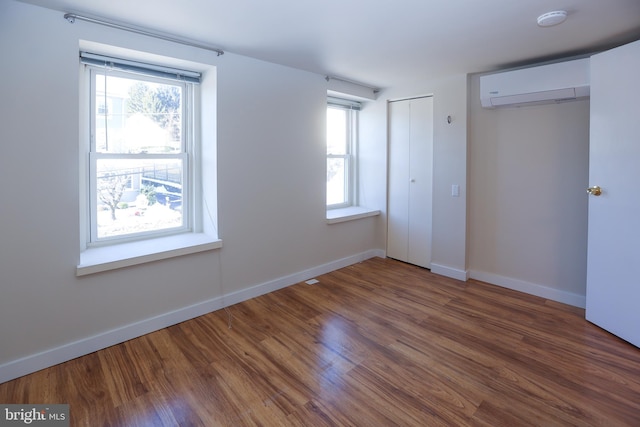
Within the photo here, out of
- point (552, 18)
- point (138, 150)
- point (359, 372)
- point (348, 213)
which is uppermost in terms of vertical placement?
point (552, 18)

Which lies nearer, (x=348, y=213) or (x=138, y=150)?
(x=138, y=150)

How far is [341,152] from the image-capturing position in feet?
14.9

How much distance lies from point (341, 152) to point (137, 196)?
8.66 ft

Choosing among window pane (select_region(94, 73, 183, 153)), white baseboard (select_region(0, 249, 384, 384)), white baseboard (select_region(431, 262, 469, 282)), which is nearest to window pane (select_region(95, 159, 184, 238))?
window pane (select_region(94, 73, 183, 153))

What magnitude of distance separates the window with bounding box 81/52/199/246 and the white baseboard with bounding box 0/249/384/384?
2.36ft

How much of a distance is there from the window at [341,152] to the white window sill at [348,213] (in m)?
0.12

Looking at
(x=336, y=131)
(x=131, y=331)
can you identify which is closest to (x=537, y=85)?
(x=336, y=131)

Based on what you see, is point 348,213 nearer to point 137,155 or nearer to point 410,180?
point 410,180

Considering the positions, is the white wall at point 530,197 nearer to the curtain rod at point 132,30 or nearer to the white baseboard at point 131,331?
the white baseboard at point 131,331

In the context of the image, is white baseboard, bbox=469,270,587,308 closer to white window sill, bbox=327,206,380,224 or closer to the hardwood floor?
the hardwood floor

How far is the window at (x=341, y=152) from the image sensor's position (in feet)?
14.3

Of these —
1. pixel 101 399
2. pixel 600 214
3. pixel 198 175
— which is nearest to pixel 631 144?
pixel 600 214

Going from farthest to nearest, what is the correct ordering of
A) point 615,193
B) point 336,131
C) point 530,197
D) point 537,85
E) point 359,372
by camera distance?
1. point 336,131
2. point 530,197
3. point 537,85
4. point 615,193
5. point 359,372

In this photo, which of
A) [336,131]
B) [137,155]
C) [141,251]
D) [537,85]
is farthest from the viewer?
[336,131]
